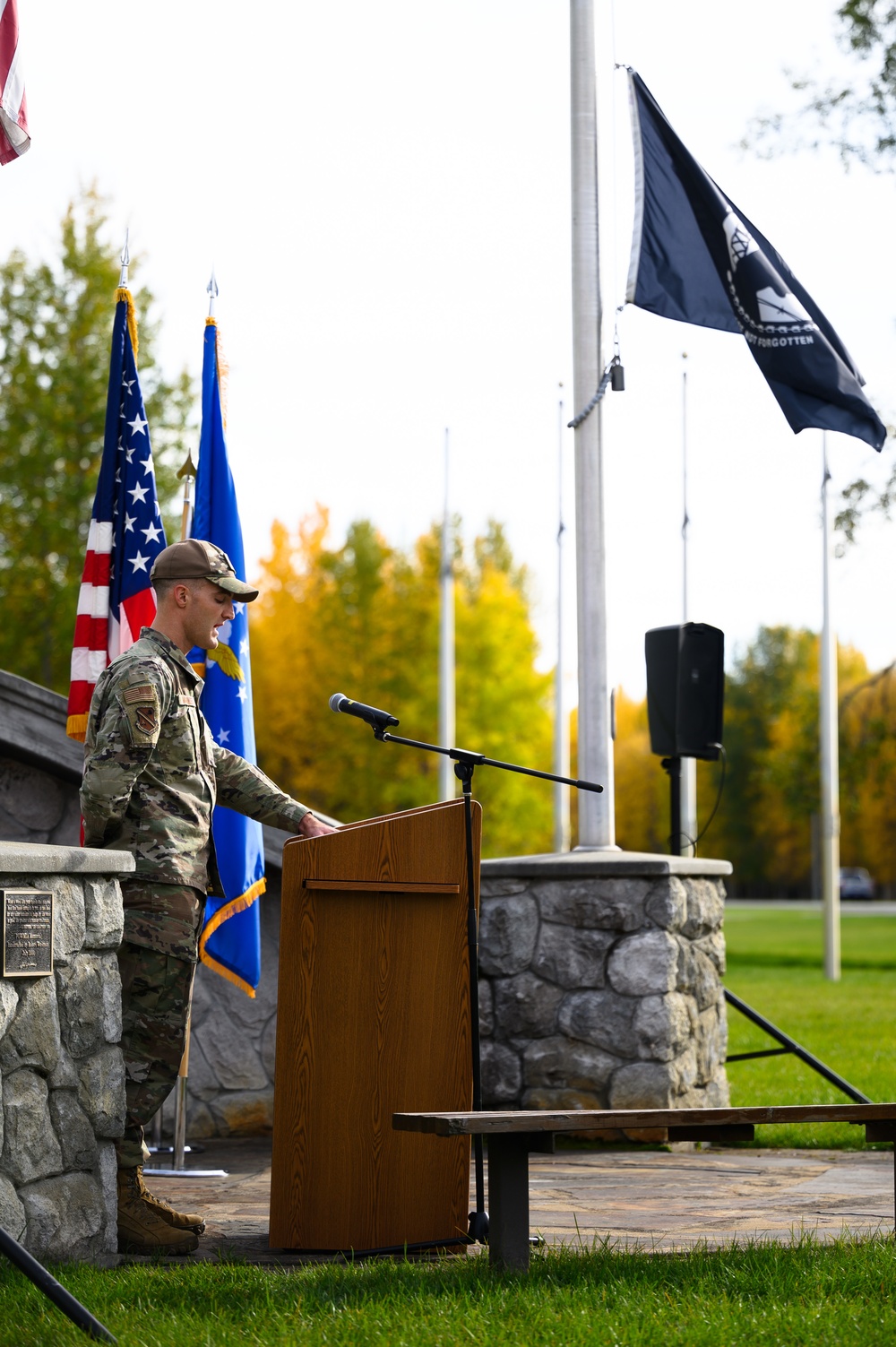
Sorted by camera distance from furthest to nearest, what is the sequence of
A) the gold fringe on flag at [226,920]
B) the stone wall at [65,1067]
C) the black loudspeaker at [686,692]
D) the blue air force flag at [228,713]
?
the black loudspeaker at [686,692] < the blue air force flag at [228,713] < the gold fringe on flag at [226,920] < the stone wall at [65,1067]

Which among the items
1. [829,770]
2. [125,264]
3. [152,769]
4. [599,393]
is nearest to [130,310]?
[125,264]

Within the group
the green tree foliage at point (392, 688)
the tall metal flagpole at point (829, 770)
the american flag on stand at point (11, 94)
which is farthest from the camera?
the green tree foliage at point (392, 688)

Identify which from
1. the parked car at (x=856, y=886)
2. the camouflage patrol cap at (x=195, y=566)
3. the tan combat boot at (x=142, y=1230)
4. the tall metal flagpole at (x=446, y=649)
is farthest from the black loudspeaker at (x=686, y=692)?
the parked car at (x=856, y=886)

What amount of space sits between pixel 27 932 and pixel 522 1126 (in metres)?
1.54

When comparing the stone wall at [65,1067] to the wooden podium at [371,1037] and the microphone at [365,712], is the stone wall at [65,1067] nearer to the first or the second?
the wooden podium at [371,1037]

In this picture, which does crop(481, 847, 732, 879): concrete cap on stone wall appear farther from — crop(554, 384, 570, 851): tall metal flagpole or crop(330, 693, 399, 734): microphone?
crop(554, 384, 570, 851): tall metal flagpole

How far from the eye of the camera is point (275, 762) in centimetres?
3594

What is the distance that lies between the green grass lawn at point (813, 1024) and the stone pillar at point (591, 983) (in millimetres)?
929

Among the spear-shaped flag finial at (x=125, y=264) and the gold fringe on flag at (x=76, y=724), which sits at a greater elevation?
the spear-shaped flag finial at (x=125, y=264)

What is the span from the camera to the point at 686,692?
8.56 metres

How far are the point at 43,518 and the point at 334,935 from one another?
17.3 meters

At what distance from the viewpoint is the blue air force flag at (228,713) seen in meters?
6.67

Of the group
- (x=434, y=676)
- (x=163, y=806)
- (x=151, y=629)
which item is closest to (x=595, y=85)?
(x=151, y=629)

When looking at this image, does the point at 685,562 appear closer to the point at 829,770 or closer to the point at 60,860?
the point at 829,770
